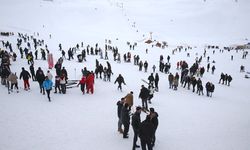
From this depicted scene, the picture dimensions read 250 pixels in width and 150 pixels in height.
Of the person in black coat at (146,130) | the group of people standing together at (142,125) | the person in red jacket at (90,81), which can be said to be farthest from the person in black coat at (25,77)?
the person in black coat at (146,130)

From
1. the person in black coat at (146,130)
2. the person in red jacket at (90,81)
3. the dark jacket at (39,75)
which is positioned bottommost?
the person in black coat at (146,130)

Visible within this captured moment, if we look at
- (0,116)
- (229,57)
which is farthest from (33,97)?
(229,57)

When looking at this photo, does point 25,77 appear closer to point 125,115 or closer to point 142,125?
point 125,115

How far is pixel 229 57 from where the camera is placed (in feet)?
132

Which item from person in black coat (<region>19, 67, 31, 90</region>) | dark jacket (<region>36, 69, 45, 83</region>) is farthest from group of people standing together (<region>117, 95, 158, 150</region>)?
person in black coat (<region>19, 67, 31, 90</region>)

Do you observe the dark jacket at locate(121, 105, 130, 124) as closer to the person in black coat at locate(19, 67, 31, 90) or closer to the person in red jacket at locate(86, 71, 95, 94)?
the person in red jacket at locate(86, 71, 95, 94)

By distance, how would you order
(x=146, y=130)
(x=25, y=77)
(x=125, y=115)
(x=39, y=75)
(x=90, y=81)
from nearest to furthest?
1. (x=146, y=130)
2. (x=125, y=115)
3. (x=39, y=75)
4. (x=25, y=77)
5. (x=90, y=81)

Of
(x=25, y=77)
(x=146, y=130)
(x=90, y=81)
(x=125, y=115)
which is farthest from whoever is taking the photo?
(x=90, y=81)

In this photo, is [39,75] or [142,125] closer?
[142,125]

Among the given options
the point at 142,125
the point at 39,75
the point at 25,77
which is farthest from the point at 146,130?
the point at 25,77

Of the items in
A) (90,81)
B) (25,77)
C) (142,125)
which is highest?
(25,77)

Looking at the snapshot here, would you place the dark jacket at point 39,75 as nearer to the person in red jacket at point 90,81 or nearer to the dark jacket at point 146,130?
the person in red jacket at point 90,81

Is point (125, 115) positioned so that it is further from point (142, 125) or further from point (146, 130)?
point (146, 130)

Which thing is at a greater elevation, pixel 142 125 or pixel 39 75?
pixel 39 75
